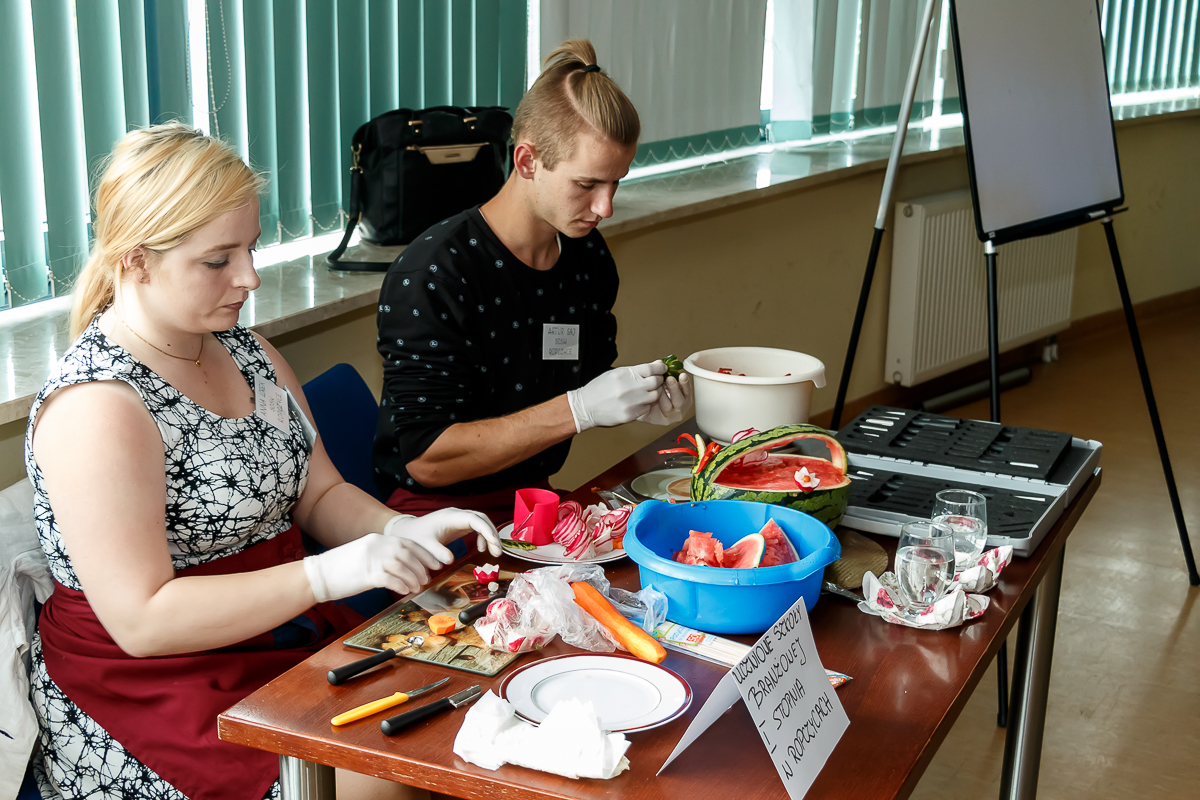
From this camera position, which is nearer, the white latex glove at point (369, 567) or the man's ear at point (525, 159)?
the white latex glove at point (369, 567)

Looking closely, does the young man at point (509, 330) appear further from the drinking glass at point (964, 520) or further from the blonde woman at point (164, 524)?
the drinking glass at point (964, 520)

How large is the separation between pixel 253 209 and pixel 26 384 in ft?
1.60

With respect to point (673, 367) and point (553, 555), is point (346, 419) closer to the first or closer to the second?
point (673, 367)

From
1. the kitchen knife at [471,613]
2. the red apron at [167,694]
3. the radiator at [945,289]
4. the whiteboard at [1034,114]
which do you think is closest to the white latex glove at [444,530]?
the kitchen knife at [471,613]

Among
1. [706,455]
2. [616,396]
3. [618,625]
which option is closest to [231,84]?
[616,396]

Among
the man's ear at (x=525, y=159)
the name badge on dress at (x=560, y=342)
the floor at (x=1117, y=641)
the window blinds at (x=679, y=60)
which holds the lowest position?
the floor at (x=1117, y=641)

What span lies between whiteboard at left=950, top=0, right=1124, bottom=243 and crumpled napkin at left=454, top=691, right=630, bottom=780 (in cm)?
199

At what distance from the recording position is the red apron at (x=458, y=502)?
171 centimetres

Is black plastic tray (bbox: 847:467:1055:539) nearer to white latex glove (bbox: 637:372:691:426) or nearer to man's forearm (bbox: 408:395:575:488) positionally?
white latex glove (bbox: 637:372:691:426)

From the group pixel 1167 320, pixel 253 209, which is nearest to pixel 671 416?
pixel 253 209

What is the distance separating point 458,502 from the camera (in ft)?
5.64

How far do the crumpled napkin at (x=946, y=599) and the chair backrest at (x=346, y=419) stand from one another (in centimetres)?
90

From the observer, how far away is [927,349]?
13.3 ft

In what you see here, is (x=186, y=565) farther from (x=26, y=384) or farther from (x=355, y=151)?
(x=355, y=151)
